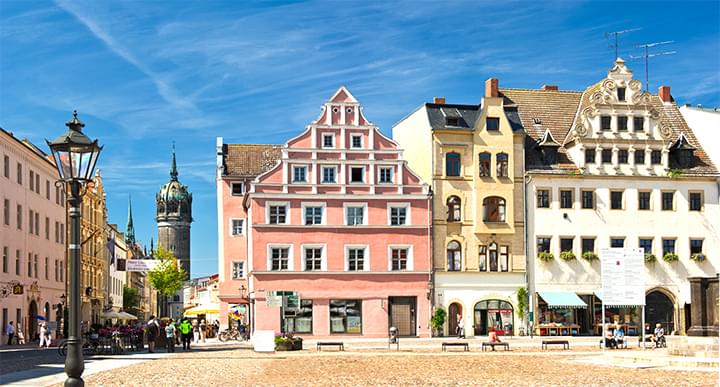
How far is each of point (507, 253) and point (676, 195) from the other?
12.1 m

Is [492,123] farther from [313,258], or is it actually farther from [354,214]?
[313,258]

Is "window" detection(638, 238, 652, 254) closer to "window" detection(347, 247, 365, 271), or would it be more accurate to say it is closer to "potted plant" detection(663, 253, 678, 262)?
"potted plant" detection(663, 253, 678, 262)

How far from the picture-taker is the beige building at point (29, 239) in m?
59.4

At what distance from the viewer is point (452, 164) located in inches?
2547

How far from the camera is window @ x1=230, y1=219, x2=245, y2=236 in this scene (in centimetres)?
7019

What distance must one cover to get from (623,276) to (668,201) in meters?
28.5

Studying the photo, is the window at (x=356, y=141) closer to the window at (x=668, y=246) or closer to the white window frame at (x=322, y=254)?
the white window frame at (x=322, y=254)

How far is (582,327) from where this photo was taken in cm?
6488

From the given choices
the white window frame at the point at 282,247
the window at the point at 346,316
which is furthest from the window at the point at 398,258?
the white window frame at the point at 282,247

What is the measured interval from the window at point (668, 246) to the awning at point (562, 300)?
7.14m

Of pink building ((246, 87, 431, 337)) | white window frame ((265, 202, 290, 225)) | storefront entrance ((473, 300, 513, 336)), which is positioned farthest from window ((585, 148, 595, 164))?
white window frame ((265, 202, 290, 225))

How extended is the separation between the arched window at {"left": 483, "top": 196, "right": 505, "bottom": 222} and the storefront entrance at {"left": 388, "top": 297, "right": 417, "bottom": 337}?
7.20m

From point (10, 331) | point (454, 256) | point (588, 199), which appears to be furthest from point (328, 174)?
point (10, 331)

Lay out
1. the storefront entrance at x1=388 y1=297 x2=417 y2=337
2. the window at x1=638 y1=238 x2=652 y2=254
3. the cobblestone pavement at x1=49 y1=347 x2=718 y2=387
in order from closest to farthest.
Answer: the cobblestone pavement at x1=49 y1=347 x2=718 y2=387 < the storefront entrance at x1=388 y1=297 x2=417 y2=337 < the window at x1=638 y1=238 x2=652 y2=254
